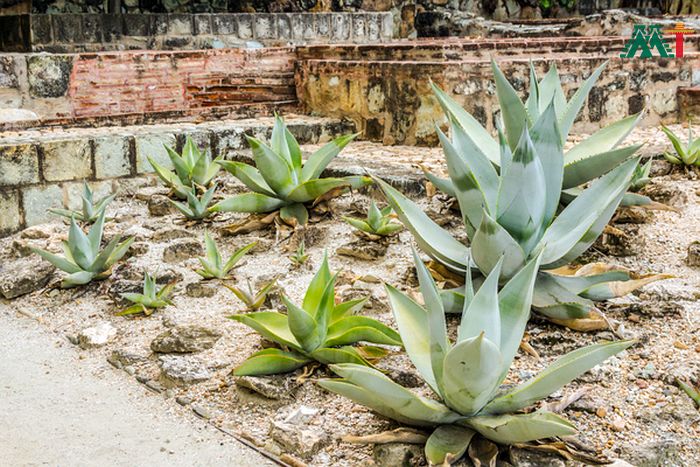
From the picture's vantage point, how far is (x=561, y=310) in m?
2.91

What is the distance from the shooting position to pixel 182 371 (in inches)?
114

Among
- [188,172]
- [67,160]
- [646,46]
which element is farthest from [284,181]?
[646,46]

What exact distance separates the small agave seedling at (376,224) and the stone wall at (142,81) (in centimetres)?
275

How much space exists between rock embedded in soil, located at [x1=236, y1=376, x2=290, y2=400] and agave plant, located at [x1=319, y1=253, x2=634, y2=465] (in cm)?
43

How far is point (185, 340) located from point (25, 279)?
1.31 meters

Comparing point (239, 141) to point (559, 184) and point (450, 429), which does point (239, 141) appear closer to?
point (559, 184)

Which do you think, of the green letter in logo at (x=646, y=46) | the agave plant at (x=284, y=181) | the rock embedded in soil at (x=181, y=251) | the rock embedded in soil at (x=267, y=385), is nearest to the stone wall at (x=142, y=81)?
the agave plant at (x=284, y=181)

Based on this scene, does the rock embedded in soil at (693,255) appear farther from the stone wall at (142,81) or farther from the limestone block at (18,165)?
the stone wall at (142,81)

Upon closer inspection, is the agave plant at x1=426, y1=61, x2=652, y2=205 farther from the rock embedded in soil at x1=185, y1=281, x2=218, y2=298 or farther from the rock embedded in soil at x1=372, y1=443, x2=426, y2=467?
the rock embedded in soil at x1=372, y1=443, x2=426, y2=467

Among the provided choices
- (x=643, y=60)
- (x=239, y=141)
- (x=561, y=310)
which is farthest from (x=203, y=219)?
(x=643, y=60)

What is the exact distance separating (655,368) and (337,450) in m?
1.07

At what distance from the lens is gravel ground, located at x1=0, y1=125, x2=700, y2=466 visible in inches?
94.2

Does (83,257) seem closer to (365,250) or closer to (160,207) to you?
(160,207)

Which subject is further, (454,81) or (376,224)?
(454,81)
